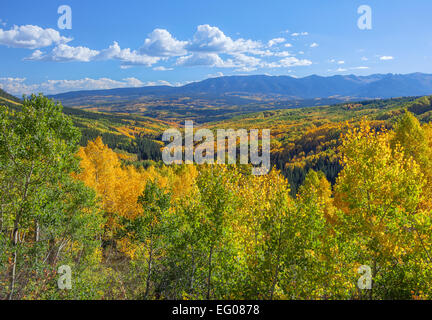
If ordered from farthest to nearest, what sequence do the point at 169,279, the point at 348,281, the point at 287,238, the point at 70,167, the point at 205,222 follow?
the point at 169,279 < the point at 70,167 < the point at 205,222 < the point at 348,281 < the point at 287,238

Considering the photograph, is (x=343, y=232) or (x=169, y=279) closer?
(x=343, y=232)

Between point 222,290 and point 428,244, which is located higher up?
point 428,244

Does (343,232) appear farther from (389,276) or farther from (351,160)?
(351,160)

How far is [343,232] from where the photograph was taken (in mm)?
18344
